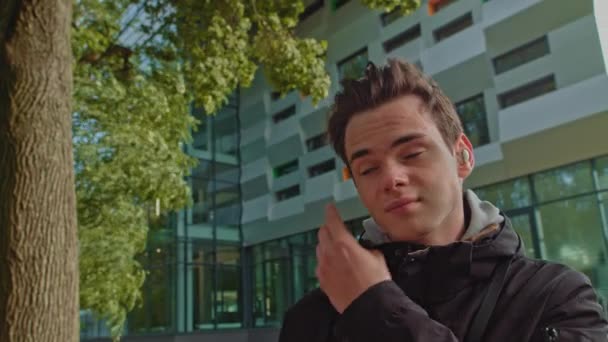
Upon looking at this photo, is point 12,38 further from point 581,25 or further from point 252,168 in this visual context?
point 252,168

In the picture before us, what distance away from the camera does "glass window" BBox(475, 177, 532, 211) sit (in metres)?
14.1

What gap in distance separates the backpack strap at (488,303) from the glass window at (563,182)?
43.4ft

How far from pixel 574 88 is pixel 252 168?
12.9 meters

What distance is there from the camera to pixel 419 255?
1040 millimetres

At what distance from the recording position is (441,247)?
1022 millimetres

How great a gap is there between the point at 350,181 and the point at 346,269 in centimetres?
1656

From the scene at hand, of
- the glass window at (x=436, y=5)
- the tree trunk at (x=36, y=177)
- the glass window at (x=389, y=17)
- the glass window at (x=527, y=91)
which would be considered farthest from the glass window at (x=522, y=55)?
the tree trunk at (x=36, y=177)

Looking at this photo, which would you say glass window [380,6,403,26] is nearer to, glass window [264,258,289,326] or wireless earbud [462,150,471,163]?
glass window [264,258,289,326]

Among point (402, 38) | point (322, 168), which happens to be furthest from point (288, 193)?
point (402, 38)

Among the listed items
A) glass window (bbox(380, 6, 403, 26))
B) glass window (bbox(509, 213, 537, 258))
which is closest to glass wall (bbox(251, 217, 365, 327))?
glass window (bbox(380, 6, 403, 26))

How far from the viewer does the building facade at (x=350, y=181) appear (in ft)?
41.8

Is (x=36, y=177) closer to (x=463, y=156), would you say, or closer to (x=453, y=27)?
(x=463, y=156)

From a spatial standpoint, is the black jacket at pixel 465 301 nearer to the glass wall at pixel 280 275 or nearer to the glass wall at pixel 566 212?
the glass wall at pixel 566 212

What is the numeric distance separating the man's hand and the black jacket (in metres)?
0.02
